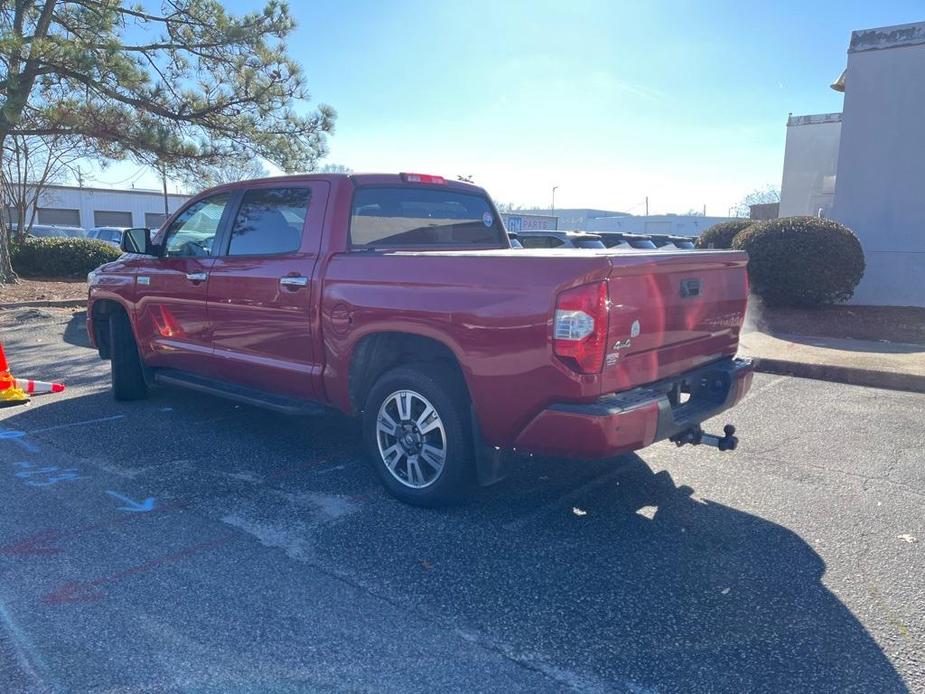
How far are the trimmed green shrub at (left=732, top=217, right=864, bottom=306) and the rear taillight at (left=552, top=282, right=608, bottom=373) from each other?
31.4 feet

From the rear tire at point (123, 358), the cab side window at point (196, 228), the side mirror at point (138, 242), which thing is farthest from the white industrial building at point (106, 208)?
the cab side window at point (196, 228)

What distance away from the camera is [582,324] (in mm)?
3533

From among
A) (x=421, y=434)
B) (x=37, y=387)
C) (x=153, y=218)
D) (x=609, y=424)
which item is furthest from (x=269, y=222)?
(x=153, y=218)

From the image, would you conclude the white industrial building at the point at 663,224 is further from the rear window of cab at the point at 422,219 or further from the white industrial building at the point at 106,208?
the rear window of cab at the point at 422,219

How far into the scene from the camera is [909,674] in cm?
282

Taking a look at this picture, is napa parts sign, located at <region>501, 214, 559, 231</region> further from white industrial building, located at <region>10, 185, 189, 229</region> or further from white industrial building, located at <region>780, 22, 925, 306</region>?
white industrial building, located at <region>10, 185, 189, 229</region>

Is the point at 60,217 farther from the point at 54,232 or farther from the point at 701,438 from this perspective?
the point at 701,438

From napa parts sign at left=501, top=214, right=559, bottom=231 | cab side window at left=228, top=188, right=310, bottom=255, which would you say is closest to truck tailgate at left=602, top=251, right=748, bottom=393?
cab side window at left=228, top=188, right=310, bottom=255

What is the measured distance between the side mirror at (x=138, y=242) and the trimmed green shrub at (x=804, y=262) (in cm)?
962

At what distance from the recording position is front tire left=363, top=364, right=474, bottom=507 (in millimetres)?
4168

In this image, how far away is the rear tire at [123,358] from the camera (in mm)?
6797

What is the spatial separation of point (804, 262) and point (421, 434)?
31.3 ft

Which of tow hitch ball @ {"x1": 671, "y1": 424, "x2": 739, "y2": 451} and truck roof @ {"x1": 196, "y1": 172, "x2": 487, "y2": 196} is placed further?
truck roof @ {"x1": 196, "y1": 172, "x2": 487, "y2": 196}

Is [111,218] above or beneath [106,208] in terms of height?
beneath
